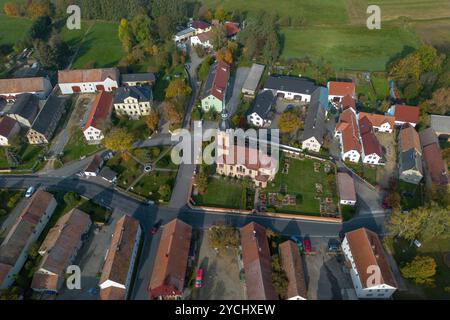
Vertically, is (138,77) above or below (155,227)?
above

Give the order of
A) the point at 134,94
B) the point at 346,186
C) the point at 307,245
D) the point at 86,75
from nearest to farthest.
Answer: the point at 307,245, the point at 346,186, the point at 134,94, the point at 86,75

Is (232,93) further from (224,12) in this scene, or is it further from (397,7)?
(397,7)

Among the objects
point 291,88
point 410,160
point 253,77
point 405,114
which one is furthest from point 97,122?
A: point 405,114

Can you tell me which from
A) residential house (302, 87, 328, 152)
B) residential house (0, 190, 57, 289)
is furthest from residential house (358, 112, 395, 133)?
residential house (0, 190, 57, 289)

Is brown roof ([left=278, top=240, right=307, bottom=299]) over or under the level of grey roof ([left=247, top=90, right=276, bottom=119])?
under

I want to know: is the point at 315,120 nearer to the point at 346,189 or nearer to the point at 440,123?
the point at 346,189

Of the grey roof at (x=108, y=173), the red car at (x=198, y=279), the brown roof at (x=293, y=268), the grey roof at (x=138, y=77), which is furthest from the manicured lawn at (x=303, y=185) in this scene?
the grey roof at (x=138, y=77)

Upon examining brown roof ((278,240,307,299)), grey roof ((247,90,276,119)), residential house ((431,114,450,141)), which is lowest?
brown roof ((278,240,307,299))

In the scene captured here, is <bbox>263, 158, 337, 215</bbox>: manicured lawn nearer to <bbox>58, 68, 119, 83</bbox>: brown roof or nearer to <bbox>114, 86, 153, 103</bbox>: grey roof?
Answer: <bbox>114, 86, 153, 103</bbox>: grey roof
